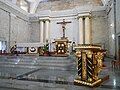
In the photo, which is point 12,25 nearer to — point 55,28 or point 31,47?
point 31,47

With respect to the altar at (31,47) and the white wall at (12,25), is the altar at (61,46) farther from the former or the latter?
the white wall at (12,25)

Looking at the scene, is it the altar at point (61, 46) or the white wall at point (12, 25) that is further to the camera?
the white wall at point (12, 25)

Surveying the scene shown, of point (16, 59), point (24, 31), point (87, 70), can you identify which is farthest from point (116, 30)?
point (24, 31)

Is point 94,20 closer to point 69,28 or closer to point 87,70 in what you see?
point 69,28

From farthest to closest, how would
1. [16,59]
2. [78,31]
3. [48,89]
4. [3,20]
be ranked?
[78,31]
[3,20]
[16,59]
[48,89]

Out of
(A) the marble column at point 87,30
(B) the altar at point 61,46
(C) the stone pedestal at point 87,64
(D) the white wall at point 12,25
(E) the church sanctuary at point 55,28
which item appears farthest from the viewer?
(A) the marble column at point 87,30

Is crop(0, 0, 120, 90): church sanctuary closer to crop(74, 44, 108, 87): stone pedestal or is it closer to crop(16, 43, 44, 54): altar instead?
crop(16, 43, 44, 54): altar

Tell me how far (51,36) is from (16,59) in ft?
30.7

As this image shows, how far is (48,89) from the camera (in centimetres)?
418

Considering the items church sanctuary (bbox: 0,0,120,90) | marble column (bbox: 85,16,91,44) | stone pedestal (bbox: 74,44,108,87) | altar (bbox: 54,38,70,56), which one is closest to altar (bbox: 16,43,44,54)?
Result: church sanctuary (bbox: 0,0,120,90)

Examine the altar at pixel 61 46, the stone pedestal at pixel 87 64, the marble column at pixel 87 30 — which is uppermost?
the marble column at pixel 87 30

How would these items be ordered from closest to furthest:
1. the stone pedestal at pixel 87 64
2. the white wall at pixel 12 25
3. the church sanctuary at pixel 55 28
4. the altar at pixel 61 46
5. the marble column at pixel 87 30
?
the stone pedestal at pixel 87 64 < the church sanctuary at pixel 55 28 < the altar at pixel 61 46 < the white wall at pixel 12 25 < the marble column at pixel 87 30

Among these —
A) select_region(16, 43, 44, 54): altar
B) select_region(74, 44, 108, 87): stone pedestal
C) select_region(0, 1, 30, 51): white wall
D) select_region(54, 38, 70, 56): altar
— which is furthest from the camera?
select_region(0, 1, 30, 51): white wall

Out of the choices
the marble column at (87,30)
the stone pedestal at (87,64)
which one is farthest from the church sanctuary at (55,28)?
the stone pedestal at (87,64)
